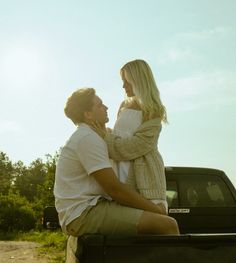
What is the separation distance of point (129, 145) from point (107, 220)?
0.54 metres

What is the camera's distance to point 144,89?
332 cm

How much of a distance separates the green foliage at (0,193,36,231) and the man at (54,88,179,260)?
24.1m

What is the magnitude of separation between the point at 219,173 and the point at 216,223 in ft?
2.44

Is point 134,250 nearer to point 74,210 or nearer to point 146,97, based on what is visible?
point 74,210

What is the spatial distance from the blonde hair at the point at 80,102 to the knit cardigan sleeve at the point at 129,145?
248 millimetres

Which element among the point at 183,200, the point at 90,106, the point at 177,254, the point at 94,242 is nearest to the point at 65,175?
the point at 90,106

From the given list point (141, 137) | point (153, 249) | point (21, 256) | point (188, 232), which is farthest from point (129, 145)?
point (21, 256)

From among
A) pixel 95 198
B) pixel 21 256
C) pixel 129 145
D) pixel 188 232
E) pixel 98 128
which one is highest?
pixel 98 128

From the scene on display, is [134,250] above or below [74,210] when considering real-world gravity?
below

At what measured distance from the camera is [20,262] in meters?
10.3

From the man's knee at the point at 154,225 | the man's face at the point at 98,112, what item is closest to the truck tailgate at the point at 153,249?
the man's knee at the point at 154,225

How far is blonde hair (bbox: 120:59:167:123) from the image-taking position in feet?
10.5

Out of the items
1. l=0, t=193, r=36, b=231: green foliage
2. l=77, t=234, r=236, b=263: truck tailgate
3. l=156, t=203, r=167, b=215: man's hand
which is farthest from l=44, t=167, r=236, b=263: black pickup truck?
l=0, t=193, r=36, b=231: green foliage

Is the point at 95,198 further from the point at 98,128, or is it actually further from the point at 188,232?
the point at 188,232
